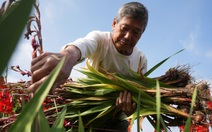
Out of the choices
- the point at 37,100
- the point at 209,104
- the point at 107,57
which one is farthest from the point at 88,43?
the point at 37,100

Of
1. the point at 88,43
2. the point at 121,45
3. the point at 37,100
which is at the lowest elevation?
the point at 37,100

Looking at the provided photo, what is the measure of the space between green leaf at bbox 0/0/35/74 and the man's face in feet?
5.42

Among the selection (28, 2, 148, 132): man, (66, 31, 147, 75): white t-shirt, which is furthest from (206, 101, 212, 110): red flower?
(66, 31, 147, 75): white t-shirt

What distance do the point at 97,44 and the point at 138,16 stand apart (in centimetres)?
39

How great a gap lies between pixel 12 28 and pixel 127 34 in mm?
1676

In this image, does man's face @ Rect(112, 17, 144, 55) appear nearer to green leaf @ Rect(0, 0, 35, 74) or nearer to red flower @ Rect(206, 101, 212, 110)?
red flower @ Rect(206, 101, 212, 110)

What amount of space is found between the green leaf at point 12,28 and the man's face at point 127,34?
1653 millimetres

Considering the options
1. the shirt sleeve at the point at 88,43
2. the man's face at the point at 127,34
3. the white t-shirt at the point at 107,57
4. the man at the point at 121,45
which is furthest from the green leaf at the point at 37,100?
the man's face at the point at 127,34

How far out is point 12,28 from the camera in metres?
0.08

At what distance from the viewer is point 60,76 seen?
0.75m

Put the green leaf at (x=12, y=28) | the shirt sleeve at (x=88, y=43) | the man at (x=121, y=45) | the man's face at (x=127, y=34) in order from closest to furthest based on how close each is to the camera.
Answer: the green leaf at (x=12, y=28), the shirt sleeve at (x=88, y=43), the man at (x=121, y=45), the man's face at (x=127, y=34)

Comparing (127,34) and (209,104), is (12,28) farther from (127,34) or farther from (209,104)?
(127,34)

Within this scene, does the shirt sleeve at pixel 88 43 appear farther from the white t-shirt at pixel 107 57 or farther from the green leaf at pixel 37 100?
the green leaf at pixel 37 100

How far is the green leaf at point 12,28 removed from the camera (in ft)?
0.27
